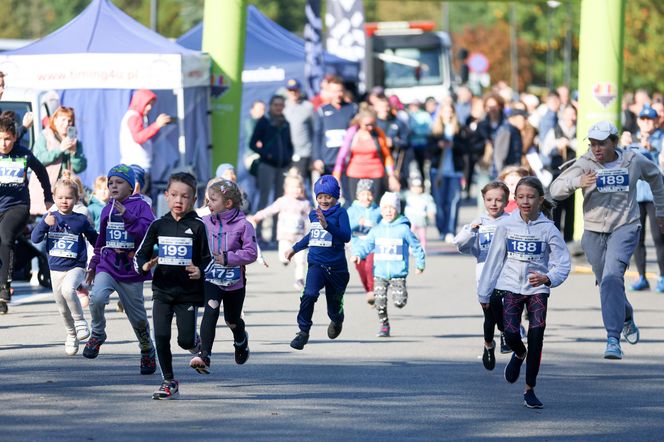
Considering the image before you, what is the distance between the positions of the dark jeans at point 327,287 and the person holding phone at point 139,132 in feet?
20.5

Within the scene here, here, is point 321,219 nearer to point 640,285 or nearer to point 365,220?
point 365,220

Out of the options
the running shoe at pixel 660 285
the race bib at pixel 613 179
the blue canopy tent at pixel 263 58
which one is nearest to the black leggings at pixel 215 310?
the race bib at pixel 613 179

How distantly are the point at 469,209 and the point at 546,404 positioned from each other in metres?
21.9

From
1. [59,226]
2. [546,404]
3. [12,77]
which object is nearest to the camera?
[546,404]

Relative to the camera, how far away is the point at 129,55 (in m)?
18.8

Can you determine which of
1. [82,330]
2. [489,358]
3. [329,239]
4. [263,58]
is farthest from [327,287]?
[263,58]

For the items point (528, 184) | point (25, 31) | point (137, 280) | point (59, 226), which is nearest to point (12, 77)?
point (59, 226)

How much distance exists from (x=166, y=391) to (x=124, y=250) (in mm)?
1458

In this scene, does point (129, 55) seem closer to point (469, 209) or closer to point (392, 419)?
point (392, 419)

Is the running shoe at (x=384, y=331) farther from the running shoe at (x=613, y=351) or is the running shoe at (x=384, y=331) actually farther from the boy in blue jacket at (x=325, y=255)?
the running shoe at (x=613, y=351)

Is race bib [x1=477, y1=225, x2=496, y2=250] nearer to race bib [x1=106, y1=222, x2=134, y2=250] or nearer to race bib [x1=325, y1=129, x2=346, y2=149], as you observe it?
race bib [x1=106, y1=222, x2=134, y2=250]

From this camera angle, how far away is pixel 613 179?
1212 centimetres

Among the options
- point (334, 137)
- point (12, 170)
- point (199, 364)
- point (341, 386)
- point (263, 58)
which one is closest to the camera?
point (199, 364)

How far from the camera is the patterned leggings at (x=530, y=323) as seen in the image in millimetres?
9789
